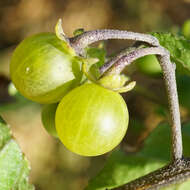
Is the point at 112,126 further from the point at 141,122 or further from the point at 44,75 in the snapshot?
the point at 141,122

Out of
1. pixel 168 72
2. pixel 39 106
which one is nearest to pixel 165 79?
pixel 168 72

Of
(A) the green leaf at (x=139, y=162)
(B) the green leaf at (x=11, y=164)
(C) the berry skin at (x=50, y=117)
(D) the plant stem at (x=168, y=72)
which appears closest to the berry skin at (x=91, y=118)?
(D) the plant stem at (x=168, y=72)

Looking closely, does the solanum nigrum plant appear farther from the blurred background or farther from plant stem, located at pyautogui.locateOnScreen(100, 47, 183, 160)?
the blurred background

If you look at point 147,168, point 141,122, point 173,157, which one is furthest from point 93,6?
point 173,157

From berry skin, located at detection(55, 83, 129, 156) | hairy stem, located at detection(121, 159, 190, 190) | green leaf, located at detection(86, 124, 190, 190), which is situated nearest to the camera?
berry skin, located at detection(55, 83, 129, 156)

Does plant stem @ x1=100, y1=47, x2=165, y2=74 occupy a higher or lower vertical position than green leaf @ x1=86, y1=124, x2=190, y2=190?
higher

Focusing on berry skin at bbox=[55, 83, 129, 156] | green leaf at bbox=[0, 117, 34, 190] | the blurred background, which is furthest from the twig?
the blurred background

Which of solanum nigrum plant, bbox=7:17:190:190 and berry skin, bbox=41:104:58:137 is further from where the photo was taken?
berry skin, bbox=41:104:58:137
